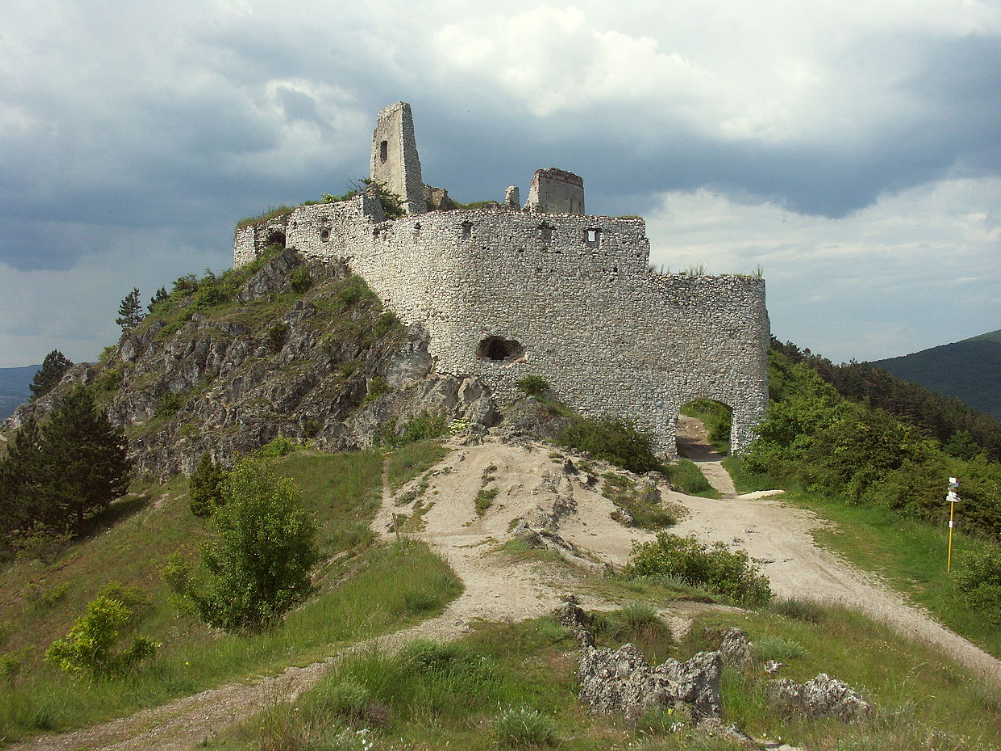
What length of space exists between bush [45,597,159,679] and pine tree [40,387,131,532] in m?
21.5

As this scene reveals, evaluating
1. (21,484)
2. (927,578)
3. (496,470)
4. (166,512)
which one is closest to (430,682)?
(927,578)

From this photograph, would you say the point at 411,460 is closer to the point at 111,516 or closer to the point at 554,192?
the point at 111,516

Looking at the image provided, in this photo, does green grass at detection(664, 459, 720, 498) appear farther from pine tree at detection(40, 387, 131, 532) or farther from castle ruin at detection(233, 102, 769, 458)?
pine tree at detection(40, 387, 131, 532)

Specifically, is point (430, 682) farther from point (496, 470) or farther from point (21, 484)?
point (21, 484)

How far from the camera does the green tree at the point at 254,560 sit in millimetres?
11562

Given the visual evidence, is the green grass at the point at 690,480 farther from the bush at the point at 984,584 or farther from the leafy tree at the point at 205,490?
the leafy tree at the point at 205,490

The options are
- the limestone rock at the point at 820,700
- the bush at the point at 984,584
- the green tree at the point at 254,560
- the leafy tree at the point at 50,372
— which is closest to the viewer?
the limestone rock at the point at 820,700

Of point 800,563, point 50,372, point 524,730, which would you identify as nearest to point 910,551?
point 800,563

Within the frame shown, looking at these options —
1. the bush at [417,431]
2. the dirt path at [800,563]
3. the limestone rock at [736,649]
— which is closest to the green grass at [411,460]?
the bush at [417,431]

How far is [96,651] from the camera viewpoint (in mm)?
8906

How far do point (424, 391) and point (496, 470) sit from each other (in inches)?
328

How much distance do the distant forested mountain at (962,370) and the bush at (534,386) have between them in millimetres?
112370

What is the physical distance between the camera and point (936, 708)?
308 inches

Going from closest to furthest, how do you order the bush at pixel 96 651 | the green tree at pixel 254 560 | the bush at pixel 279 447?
1. the bush at pixel 96 651
2. the green tree at pixel 254 560
3. the bush at pixel 279 447
